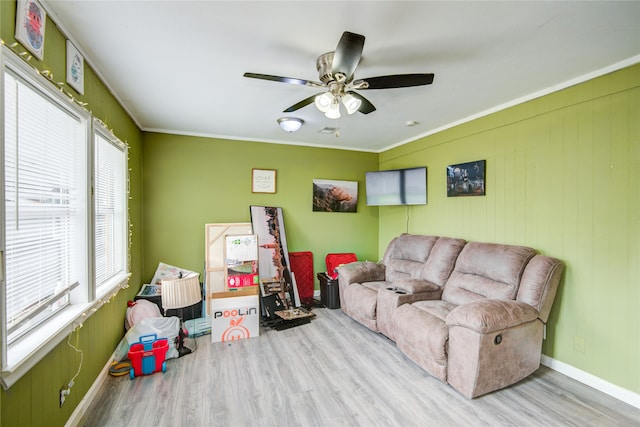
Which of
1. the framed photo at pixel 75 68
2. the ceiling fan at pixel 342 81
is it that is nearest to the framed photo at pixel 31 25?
the framed photo at pixel 75 68

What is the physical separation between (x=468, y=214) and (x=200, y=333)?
11.5 feet

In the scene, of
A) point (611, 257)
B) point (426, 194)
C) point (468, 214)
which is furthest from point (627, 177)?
point (426, 194)

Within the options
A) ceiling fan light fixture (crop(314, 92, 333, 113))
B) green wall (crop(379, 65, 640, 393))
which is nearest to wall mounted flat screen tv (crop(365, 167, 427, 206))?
green wall (crop(379, 65, 640, 393))

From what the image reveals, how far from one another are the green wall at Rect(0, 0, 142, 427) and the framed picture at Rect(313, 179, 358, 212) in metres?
2.63

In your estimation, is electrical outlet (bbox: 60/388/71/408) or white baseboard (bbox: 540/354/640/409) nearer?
electrical outlet (bbox: 60/388/71/408)

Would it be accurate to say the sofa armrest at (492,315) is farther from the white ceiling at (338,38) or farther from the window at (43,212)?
the window at (43,212)

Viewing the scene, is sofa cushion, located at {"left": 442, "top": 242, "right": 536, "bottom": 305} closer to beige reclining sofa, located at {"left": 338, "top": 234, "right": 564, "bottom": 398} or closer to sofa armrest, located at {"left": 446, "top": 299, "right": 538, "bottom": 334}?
beige reclining sofa, located at {"left": 338, "top": 234, "right": 564, "bottom": 398}

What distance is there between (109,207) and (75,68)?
1.23 metres

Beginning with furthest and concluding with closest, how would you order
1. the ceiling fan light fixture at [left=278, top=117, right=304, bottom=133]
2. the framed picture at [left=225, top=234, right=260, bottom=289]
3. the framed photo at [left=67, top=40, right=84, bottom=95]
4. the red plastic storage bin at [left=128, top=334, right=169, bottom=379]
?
the framed picture at [left=225, top=234, right=260, bottom=289], the ceiling fan light fixture at [left=278, top=117, right=304, bottom=133], the red plastic storage bin at [left=128, top=334, right=169, bottom=379], the framed photo at [left=67, top=40, right=84, bottom=95]

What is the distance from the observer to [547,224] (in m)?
2.65

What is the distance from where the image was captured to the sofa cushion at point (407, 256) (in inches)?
143

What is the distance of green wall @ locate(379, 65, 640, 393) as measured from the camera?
2.15m

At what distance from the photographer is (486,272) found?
111 inches

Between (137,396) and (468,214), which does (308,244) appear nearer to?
(468,214)
